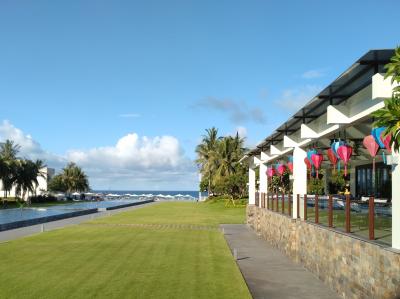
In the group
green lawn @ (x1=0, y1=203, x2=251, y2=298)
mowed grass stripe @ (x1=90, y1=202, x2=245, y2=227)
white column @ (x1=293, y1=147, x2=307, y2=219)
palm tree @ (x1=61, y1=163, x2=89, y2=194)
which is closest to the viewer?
green lawn @ (x1=0, y1=203, x2=251, y2=298)

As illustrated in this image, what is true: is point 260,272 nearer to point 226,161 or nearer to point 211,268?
point 211,268

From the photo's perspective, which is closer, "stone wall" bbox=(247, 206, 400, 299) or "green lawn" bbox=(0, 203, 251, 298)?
"stone wall" bbox=(247, 206, 400, 299)

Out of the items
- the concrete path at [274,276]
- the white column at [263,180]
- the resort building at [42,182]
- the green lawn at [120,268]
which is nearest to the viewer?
the green lawn at [120,268]

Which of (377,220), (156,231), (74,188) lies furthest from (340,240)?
(74,188)

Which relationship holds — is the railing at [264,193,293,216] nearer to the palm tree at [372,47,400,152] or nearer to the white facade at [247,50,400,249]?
the white facade at [247,50,400,249]

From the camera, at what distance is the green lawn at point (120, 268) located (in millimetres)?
11766

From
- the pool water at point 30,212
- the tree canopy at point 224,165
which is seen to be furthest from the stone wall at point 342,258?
the tree canopy at point 224,165

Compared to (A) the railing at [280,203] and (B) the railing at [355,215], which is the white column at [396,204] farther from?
(A) the railing at [280,203]

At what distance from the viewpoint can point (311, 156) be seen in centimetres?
1625

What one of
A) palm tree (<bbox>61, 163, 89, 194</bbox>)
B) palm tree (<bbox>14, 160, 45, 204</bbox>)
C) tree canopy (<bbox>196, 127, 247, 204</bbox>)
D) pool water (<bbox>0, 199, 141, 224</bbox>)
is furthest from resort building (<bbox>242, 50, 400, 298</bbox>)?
palm tree (<bbox>61, 163, 89, 194</bbox>)

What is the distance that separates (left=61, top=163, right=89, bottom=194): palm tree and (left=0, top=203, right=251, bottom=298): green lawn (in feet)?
259

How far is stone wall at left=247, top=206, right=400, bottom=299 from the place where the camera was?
342 inches

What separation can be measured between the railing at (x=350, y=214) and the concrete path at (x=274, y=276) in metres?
1.58

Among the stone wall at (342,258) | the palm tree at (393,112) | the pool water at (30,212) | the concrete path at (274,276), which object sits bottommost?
the pool water at (30,212)
